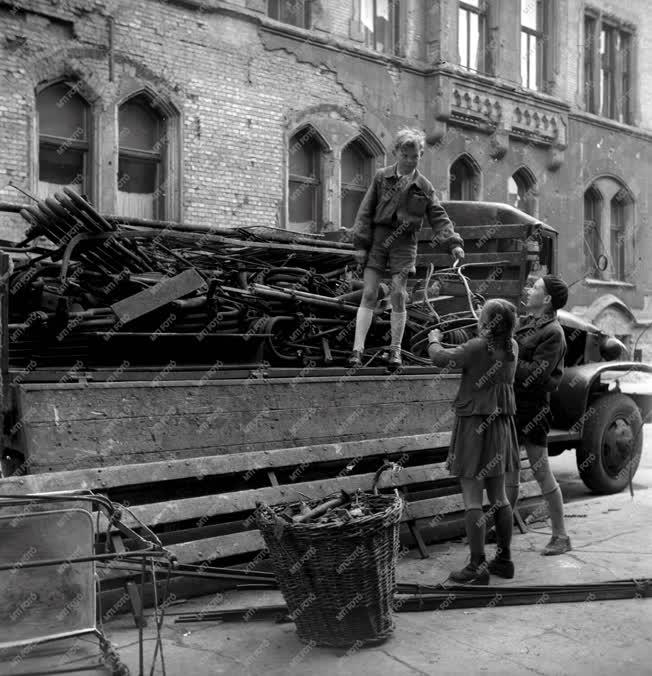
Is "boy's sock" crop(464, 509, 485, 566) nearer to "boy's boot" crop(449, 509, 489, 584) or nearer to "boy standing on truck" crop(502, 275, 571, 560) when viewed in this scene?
"boy's boot" crop(449, 509, 489, 584)

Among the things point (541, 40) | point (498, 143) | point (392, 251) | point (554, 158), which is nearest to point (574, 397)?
point (392, 251)

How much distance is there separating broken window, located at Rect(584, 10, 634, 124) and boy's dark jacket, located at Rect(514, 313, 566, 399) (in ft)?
58.4

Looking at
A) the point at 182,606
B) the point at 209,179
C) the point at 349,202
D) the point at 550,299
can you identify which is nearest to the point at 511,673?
the point at 182,606

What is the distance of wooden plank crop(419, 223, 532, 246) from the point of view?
861 cm

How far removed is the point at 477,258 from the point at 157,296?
13.1 ft

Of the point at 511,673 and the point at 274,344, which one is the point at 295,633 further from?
the point at 274,344

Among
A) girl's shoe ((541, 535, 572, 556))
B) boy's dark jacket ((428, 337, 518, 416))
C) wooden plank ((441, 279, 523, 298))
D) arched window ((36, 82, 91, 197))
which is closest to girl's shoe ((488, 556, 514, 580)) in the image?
girl's shoe ((541, 535, 572, 556))

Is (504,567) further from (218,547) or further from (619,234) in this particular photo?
(619,234)

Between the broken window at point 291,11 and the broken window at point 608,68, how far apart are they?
9.37 metres

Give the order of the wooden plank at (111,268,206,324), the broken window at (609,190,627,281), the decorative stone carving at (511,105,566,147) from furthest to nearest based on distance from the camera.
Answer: the broken window at (609,190,627,281) < the decorative stone carving at (511,105,566,147) < the wooden plank at (111,268,206,324)

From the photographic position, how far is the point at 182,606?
4980 millimetres

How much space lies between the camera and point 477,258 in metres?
8.73

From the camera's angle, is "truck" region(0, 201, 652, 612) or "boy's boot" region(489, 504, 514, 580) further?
"boy's boot" region(489, 504, 514, 580)

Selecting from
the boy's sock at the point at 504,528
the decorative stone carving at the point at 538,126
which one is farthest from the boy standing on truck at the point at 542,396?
the decorative stone carving at the point at 538,126
